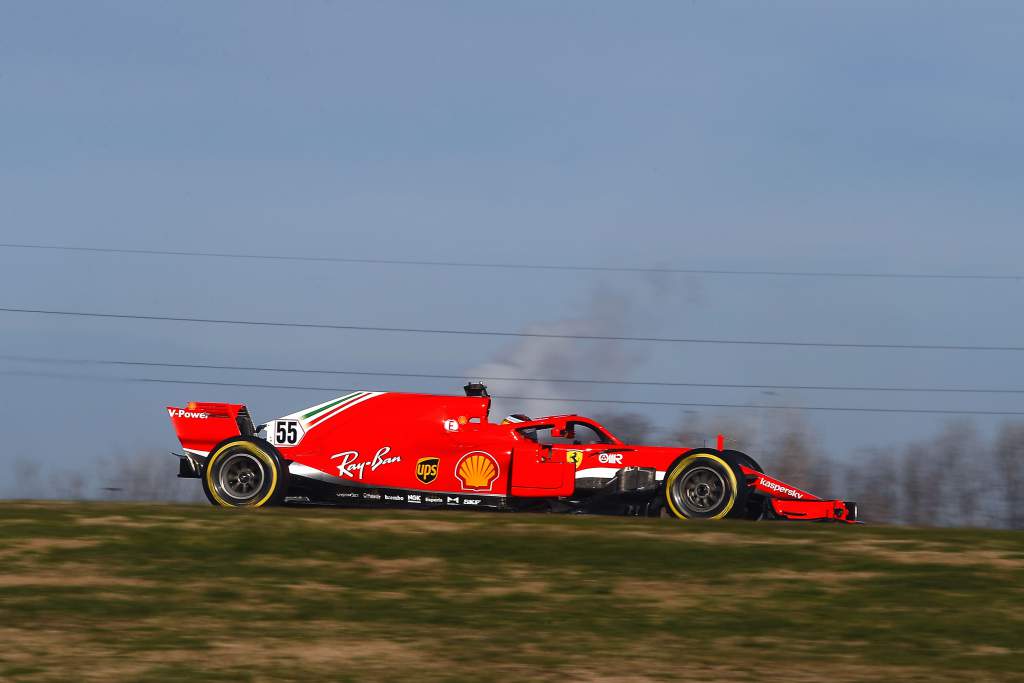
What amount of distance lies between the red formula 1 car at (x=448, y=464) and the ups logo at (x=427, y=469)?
14 mm

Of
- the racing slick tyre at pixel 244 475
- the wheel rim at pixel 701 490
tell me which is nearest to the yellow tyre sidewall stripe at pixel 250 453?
the racing slick tyre at pixel 244 475

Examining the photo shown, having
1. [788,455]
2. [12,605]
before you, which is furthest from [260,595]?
[788,455]

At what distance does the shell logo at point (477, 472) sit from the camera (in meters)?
17.1

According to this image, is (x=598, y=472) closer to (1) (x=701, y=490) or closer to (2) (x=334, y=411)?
(1) (x=701, y=490)

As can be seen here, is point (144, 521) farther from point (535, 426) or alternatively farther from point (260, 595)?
point (535, 426)

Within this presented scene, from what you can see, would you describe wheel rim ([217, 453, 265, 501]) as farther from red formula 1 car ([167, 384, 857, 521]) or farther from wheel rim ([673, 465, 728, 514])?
wheel rim ([673, 465, 728, 514])

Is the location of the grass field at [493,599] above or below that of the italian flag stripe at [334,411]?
below

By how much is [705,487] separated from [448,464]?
11.7ft

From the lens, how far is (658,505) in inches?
672

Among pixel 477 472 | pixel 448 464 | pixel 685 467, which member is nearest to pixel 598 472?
pixel 685 467

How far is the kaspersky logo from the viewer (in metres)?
16.9

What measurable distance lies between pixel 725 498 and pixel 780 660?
690cm

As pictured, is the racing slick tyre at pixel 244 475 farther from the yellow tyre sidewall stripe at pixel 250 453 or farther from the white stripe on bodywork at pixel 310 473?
the white stripe on bodywork at pixel 310 473

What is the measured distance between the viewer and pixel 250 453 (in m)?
17.2
